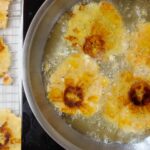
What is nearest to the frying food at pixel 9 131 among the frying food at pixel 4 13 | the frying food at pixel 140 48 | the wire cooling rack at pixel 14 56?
the wire cooling rack at pixel 14 56

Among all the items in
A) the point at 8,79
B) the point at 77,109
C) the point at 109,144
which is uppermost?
the point at 8,79

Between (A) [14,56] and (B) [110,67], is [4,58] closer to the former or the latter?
(A) [14,56]

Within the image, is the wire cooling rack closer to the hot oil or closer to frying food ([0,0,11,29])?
frying food ([0,0,11,29])

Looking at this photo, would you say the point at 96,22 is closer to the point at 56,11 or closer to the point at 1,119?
the point at 56,11

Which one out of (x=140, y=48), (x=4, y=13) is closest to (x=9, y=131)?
(x=4, y=13)

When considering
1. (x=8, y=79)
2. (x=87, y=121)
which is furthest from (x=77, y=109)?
(x=8, y=79)
